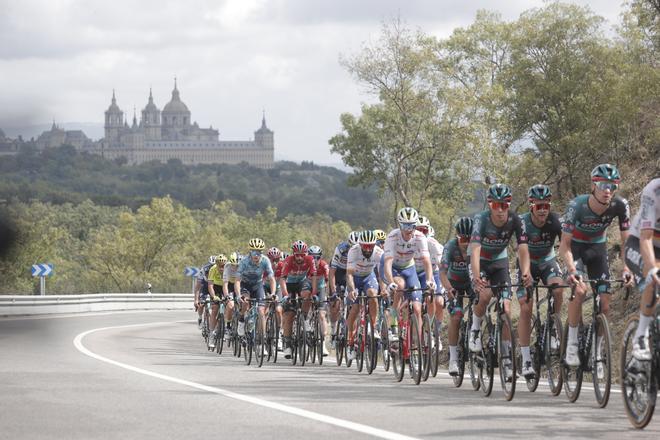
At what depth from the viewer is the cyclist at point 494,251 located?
1077cm

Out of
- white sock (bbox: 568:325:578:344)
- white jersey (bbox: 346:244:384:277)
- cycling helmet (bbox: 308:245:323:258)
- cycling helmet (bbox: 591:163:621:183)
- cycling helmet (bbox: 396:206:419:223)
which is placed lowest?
white sock (bbox: 568:325:578:344)

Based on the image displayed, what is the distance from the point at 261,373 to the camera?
47.9 feet

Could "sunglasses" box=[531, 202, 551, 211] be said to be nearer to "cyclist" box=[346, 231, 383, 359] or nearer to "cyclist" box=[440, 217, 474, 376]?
"cyclist" box=[440, 217, 474, 376]

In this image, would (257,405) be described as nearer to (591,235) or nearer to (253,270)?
(591,235)

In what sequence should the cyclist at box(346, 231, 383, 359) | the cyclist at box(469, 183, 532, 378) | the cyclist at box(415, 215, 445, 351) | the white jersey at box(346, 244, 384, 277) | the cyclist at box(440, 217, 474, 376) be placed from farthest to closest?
the white jersey at box(346, 244, 384, 277) → the cyclist at box(346, 231, 383, 359) → the cyclist at box(415, 215, 445, 351) → the cyclist at box(440, 217, 474, 376) → the cyclist at box(469, 183, 532, 378)

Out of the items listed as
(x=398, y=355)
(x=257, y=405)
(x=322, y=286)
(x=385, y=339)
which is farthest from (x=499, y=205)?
(x=322, y=286)

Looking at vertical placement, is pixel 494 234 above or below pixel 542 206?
below

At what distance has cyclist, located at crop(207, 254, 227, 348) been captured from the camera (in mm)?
22812

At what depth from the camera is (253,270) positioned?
1873 cm

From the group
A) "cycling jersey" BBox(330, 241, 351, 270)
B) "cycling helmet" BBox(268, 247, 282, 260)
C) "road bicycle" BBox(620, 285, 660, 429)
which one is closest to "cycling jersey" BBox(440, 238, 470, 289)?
"cycling jersey" BBox(330, 241, 351, 270)

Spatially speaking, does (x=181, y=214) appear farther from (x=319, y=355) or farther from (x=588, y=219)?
(x=588, y=219)

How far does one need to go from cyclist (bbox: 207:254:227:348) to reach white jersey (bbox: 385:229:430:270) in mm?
8888

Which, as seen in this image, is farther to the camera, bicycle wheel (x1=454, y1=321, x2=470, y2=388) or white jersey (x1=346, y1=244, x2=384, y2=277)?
white jersey (x1=346, y1=244, x2=384, y2=277)

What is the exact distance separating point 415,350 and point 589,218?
3555mm
